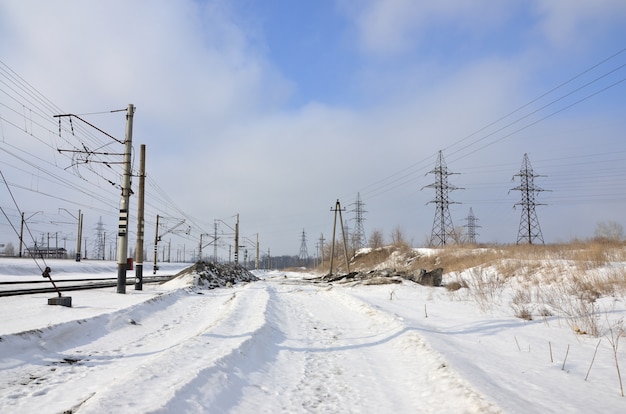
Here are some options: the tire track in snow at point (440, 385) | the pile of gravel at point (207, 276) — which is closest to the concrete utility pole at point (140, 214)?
the pile of gravel at point (207, 276)

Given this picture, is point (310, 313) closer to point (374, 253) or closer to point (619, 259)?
point (619, 259)

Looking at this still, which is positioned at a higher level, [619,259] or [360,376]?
[619,259]

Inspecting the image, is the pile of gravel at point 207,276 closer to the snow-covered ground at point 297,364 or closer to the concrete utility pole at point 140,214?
the concrete utility pole at point 140,214

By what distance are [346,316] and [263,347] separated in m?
5.34

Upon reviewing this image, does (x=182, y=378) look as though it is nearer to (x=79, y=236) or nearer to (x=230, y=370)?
(x=230, y=370)

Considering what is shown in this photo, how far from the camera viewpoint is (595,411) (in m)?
4.39

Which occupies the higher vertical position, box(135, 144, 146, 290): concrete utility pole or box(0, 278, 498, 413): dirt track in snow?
box(135, 144, 146, 290): concrete utility pole

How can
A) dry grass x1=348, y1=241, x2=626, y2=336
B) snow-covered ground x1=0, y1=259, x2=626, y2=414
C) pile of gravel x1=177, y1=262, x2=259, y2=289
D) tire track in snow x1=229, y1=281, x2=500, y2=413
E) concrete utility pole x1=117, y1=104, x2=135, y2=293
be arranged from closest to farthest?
snow-covered ground x1=0, y1=259, x2=626, y2=414
tire track in snow x1=229, y1=281, x2=500, y2=413
dry grass x1=348, y1=241, x2=626, y2=336
concrete utility pole x1=117, y1=104, x2=135, y2=293
pile of gravel x1=177, y1=262, x2=259, y2=289

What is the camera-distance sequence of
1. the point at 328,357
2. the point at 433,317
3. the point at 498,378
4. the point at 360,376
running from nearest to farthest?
the point at 498,378
the point at 360,376
the point at 328,357
the point at 433,317

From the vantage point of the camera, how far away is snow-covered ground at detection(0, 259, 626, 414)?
464cm

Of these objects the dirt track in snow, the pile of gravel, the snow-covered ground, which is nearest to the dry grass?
the snow-covered ground

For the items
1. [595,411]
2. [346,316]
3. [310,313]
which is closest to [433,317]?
[346,316]

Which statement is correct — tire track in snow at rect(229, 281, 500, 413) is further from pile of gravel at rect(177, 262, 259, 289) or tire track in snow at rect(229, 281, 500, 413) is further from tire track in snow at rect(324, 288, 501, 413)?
pile of gravel at rect(177, 262, 259, 289)

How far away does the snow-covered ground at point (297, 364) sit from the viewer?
4.64m
